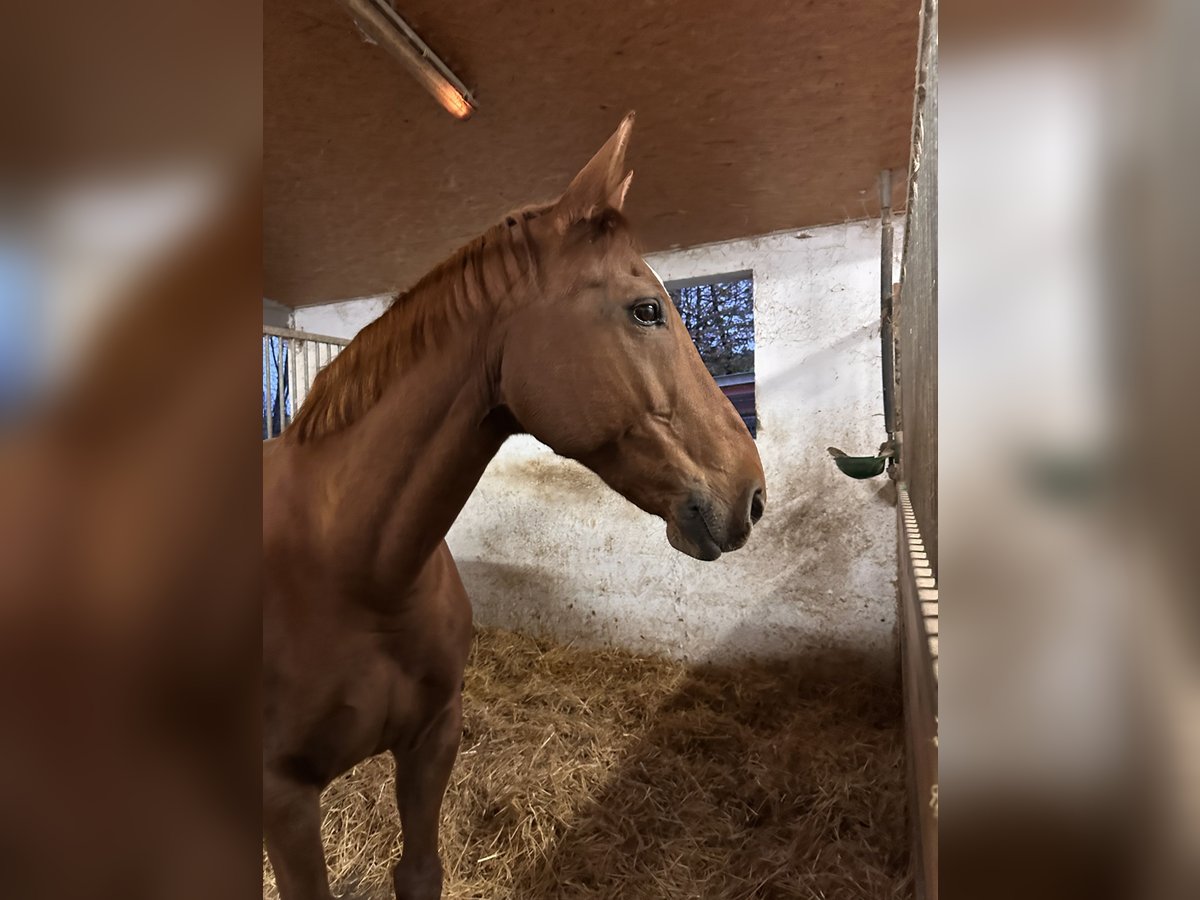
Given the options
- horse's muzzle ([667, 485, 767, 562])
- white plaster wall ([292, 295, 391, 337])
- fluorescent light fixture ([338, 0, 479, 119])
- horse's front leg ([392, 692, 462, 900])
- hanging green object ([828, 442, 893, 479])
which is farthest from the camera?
white plaster wall ([292, 295, 391, 337])

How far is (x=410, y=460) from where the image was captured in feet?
2.75

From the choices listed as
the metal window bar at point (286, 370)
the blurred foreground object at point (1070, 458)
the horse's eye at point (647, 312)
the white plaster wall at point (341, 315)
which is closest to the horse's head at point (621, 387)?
the horse's eye at point (647, 312)

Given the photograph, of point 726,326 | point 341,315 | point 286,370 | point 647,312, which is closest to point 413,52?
point 647,312

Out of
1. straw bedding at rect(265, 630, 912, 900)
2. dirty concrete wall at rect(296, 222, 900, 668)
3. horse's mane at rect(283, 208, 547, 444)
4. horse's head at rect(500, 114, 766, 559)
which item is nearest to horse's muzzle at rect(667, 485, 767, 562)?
horse's head at rect(500, 114, 766, 559)

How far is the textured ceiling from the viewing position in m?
Result: 1.26

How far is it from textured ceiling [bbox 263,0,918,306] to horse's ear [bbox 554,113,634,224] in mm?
592

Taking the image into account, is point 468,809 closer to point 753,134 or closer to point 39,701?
point 39,701

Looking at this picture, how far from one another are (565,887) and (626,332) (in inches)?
50.7

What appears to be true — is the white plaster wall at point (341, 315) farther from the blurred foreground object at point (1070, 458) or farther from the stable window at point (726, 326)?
the blurred foreground object at point (1070, 458)

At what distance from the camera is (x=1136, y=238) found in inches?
6.7

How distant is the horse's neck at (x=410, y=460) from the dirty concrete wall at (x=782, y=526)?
195cm

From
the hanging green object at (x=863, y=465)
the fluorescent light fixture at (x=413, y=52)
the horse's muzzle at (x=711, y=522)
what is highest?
the fluorescent light fixture at (x=413, y=52)

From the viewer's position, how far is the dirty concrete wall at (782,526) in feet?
8.04

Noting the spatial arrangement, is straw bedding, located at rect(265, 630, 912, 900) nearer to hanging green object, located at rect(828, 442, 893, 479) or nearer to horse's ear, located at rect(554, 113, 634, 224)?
hanging green object, located at rect(828, 442, 893, 479)
